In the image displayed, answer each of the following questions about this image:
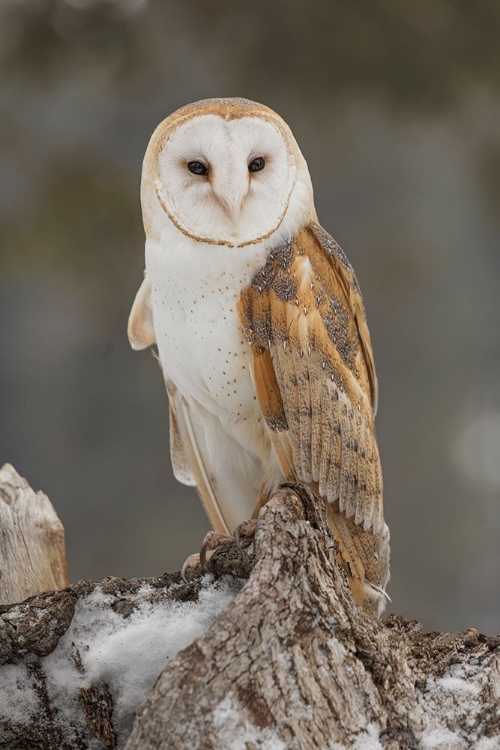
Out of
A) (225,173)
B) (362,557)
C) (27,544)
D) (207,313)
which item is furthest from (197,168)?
(27,544)

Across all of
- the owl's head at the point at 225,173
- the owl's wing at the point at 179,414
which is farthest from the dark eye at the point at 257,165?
the owl's wing at the point at 179,414

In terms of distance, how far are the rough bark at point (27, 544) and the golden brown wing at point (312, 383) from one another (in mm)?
668

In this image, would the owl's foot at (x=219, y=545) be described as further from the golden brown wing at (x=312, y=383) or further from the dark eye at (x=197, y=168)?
the dark eye at (x=197, y=168)

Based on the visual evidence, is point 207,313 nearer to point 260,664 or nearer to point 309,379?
point 309,379

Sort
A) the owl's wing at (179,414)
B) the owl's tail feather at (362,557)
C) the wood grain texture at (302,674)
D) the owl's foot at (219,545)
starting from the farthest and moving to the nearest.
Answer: the owl's wing at (179,414)
the owl's tail feather at (362,557)
the owl's foot at (219,545)
the wood grain texture at (302,674)

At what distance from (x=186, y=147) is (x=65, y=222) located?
1.00 meters

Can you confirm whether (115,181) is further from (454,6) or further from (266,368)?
(266,368)

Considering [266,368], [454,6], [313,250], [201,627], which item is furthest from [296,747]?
[454,6]

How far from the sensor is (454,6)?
1.99 m

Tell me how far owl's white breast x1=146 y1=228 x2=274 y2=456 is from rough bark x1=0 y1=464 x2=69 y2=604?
0.59 m

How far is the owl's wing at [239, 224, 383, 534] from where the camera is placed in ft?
3.71

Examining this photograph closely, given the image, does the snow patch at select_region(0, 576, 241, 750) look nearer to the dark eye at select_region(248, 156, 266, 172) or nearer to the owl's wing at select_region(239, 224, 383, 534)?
the owl's wing at select_region(239, 224, 383, 534)

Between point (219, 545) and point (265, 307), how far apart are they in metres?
0.33

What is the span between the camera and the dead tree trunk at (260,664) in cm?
80
